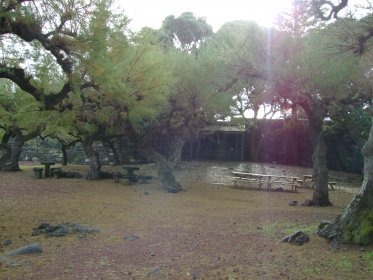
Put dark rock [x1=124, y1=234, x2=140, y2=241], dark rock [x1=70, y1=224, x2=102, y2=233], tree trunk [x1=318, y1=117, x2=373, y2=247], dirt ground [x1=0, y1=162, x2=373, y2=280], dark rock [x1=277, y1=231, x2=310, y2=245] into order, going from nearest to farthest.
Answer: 1. dirt ground [x1=0, y1=162, x2=373, y2=280]
2. tree trunk [x1=318, y1=117, x2=373, y2=247]
3. dark rock [x1=277, y1=231, x2=310, y2=245]
4. dark rock [x1=124, y1=234, x2=140, y2=241]
5. dark rock [x1=70, y1=224, x2=102, y2=233]

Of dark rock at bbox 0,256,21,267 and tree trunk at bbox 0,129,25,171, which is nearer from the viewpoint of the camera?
dark rock at bbox 0,256,21,267

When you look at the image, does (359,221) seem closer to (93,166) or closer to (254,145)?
(93,166)

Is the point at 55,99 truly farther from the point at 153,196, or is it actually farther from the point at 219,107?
the point at 219,107

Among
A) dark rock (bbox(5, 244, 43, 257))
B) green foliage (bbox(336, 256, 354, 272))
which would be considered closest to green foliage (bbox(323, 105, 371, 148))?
green foliage (bbox(336, 256, 354, 272))

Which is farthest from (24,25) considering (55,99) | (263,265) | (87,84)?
(263,265)

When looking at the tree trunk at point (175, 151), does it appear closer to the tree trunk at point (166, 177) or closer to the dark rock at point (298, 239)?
the tree trunk at point (166, 177)

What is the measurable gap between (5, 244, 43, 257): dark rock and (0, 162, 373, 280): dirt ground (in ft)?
0.58

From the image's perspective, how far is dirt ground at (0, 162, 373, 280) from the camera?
17.4ft

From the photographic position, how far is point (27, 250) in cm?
636

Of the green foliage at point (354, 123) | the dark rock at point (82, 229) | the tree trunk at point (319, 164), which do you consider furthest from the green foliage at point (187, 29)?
the dark rock at point (82, 229)

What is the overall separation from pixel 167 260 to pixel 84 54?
4.02 meters

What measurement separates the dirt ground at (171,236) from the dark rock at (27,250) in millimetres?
175

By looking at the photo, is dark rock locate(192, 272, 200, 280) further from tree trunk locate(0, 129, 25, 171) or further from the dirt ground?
tree trunk locate(0, 129, 25, 171)

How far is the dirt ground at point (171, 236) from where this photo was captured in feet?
17.4
